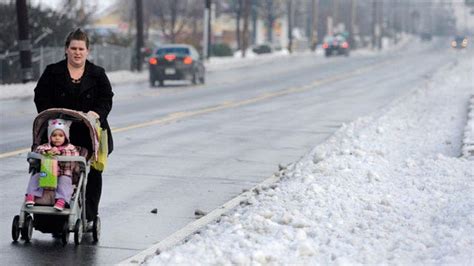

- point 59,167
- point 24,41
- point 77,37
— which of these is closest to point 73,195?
point 59,167

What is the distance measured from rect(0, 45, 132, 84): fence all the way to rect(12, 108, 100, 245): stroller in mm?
33990

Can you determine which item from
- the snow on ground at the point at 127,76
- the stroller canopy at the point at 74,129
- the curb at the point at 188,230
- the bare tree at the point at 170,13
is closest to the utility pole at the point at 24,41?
the snow on ground at the point at 127,76

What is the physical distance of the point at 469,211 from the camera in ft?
35.2

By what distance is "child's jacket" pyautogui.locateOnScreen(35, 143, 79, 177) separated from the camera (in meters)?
9.31

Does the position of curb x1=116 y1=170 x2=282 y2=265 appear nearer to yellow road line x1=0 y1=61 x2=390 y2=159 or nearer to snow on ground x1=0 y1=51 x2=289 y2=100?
yellow road line x1=0 y1=61 x2=390 y2=159

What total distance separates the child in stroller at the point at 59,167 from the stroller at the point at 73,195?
53mm

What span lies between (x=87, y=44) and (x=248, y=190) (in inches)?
181

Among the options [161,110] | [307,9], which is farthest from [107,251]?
[307,9]

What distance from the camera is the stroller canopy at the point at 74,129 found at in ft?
30.8

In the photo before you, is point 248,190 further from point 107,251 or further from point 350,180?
point 107,251

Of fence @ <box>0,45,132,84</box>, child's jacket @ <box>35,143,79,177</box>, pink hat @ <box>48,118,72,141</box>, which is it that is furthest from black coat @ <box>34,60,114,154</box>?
fence @ <box>0,45,132,84</box>

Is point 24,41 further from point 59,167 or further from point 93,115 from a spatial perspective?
point 59,167

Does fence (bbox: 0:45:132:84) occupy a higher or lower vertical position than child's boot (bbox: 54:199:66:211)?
lower

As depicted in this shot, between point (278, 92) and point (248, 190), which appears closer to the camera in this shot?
point (248, 190)
